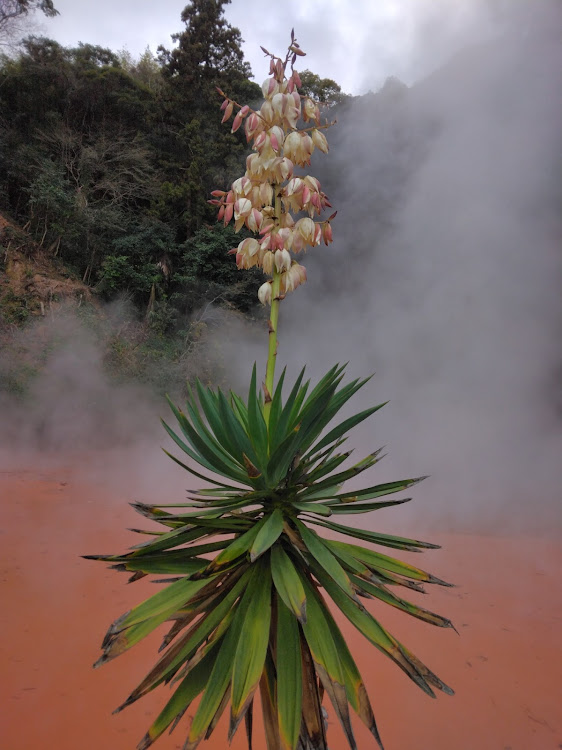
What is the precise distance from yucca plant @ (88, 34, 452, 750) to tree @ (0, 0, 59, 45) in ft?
39.7

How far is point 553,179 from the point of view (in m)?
5.56

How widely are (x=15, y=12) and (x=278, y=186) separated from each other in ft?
41.6

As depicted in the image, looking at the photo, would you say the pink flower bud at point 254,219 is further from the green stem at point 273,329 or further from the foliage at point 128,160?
the foliage at point 128,160

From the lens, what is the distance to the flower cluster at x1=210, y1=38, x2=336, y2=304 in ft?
3.54

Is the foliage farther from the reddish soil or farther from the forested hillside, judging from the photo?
the reddish soil

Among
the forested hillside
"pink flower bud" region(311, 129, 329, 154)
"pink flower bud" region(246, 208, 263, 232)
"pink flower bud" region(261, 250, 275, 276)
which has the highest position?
the forested hillside

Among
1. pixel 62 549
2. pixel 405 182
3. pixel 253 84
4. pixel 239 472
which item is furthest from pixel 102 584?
pixel 253 84

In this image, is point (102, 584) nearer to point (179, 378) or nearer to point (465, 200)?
point (179, 378)

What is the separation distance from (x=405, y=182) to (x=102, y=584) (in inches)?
250

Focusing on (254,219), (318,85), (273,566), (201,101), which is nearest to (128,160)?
(201,101)

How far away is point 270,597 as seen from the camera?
0.96 m

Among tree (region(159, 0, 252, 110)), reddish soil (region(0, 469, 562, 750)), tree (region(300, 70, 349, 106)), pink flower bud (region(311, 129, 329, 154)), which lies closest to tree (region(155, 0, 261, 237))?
tree (region(159, 0, 252, 110))

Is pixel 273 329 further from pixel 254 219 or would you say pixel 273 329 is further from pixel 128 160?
pixel 128 160

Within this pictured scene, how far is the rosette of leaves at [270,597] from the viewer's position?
Answer: 0.83 meters
